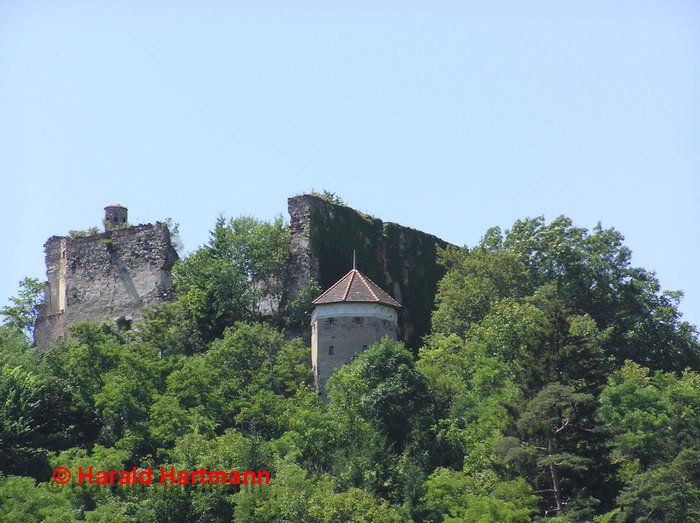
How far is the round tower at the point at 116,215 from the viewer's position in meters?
73.7

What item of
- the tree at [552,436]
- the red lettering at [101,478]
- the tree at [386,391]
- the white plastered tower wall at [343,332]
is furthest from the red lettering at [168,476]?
the tree at [552,436]

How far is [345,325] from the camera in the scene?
6191 centimetres

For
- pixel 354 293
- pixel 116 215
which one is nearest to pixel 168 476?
pixel 354 293

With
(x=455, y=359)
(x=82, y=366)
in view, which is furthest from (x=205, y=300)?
(x=455, y=359)

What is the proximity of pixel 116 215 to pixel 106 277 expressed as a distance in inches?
180

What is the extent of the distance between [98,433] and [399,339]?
47.0 ft

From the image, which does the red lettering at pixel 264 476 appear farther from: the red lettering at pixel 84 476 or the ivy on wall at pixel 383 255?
the ivy on wall at pixel 383 255

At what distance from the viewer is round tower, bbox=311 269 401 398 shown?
202 ft

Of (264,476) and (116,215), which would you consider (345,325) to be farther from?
(116,215)

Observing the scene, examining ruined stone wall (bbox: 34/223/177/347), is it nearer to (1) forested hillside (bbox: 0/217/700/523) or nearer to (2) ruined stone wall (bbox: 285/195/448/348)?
(1) forested hillside (bbox: 0/217/700/523)

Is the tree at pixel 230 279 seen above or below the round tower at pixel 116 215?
below

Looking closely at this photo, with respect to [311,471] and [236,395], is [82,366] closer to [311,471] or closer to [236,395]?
[236,395]

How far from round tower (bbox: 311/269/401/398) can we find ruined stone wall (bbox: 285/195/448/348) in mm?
4681

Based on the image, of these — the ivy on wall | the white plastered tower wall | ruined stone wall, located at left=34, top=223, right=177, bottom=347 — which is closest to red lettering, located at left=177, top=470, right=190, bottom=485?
the white plastered tower wall
